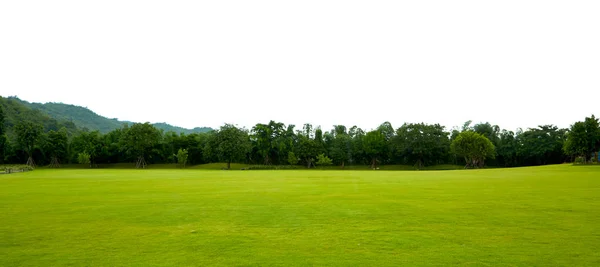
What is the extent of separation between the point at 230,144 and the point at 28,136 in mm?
54949

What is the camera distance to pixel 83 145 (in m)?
103

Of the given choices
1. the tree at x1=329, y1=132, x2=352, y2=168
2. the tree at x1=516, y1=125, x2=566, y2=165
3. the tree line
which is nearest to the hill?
the tree line

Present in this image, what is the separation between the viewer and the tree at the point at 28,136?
317 ft

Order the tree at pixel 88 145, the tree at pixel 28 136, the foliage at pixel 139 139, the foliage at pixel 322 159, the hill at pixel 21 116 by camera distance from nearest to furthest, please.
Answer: the tree at pixel 28 136 → the foliage at pixel 322 159 → the foliage at pixel 139 139 → the tree at pixel 88 145 → the hill at pixel 21 116

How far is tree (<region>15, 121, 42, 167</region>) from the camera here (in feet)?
317

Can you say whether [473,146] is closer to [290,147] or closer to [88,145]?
[290,147]

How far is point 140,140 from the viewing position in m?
100

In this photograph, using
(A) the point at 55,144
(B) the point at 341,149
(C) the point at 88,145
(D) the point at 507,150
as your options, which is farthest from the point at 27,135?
(D) the point at 507,150

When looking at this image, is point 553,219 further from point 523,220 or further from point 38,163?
point 38,163

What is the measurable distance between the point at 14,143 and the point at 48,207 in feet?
360

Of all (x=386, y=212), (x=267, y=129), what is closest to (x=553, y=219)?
(x=386, y=212)

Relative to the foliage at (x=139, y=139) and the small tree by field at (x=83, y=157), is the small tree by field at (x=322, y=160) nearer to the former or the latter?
the foliage at (x=139, y=139)

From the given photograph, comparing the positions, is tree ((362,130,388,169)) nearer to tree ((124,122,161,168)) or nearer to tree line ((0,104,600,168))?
tree line ((0,104,600,168))

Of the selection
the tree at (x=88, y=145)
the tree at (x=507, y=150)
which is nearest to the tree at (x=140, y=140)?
the tree at (x=88, y=145)
